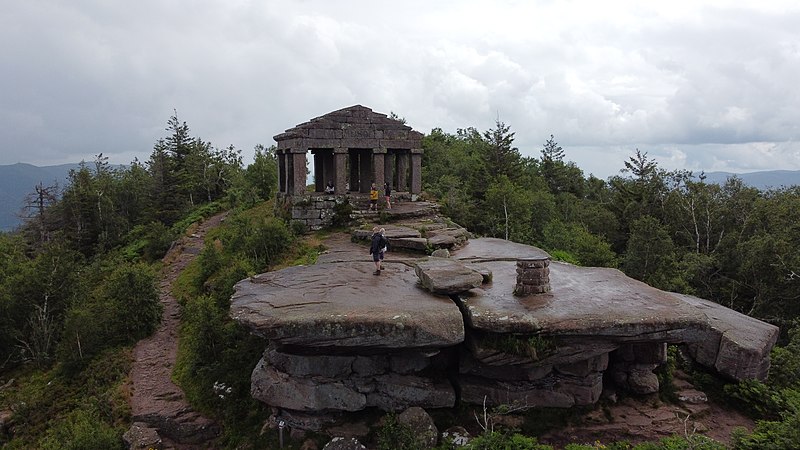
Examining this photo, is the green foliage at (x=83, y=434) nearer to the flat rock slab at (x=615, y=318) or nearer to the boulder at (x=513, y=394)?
the boulder at (x=513, y=394)

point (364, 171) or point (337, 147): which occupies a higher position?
point (337, 147)

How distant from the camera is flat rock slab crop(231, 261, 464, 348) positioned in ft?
31.2

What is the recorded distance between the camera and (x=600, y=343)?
34.1ft

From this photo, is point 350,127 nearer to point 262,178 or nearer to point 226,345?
point 226,345

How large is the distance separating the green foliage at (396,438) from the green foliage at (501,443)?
3.92ft

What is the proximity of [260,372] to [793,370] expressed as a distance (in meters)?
12.8

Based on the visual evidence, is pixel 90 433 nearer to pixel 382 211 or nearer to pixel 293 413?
pixel 293 413

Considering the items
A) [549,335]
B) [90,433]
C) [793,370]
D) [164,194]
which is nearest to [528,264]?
[549,335]

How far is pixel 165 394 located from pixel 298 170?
9966 mm

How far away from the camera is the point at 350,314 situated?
9.65 meters

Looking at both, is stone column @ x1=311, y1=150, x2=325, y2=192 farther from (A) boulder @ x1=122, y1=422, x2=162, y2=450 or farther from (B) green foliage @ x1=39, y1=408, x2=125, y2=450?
A: (A) boulder @ x1=122, y1=422, x2=162, y2=450

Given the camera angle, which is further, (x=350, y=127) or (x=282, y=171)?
(x=282, y=171)

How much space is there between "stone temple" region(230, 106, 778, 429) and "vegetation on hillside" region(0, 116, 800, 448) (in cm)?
119

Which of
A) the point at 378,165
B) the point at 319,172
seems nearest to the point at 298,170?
the point at 378,165
